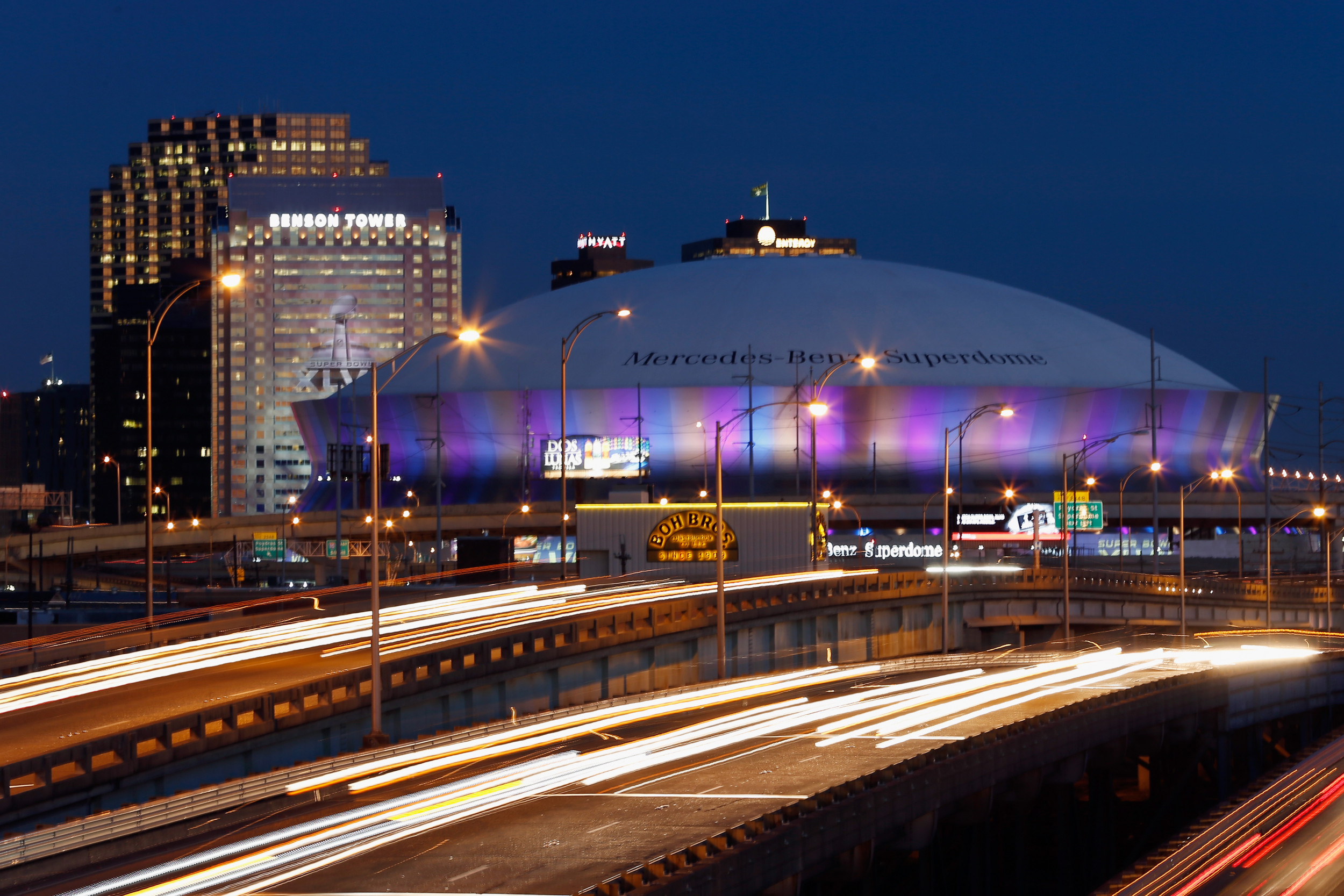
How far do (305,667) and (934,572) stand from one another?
40.7m

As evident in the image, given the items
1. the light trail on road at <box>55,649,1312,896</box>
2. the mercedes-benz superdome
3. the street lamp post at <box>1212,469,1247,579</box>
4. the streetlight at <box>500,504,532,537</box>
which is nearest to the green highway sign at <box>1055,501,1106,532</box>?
the street lamp post at <box>1212,469,1247,579</box>

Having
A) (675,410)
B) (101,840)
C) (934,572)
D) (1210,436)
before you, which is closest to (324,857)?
(101,840)

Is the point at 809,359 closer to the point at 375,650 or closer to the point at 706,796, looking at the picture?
the point at 375,650

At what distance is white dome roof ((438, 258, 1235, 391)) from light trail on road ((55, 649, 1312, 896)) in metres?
93.2

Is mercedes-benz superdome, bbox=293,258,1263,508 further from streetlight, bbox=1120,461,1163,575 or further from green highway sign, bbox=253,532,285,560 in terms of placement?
green highway sign, bbox=253,532,285,560

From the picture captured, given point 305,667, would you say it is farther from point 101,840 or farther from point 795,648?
point 795,648

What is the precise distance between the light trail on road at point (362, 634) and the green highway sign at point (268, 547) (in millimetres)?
75993

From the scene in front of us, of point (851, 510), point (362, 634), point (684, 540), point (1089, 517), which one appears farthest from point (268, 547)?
point (362, 634)

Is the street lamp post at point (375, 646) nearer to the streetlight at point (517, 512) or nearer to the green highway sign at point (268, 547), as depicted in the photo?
the streetlight at point (517, 512)

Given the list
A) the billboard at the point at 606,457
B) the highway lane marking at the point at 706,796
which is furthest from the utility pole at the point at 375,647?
the billboard at the point at 606,457

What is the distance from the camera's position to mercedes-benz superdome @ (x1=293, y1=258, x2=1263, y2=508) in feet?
454

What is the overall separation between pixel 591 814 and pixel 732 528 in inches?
1572

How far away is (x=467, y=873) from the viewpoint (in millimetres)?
19453

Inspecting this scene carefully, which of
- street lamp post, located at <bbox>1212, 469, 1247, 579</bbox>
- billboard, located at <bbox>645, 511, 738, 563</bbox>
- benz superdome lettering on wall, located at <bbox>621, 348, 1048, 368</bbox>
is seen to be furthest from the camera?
benz superdome lettering on wall, located at <bbox>621, 348, 1048, 368</bbox>
